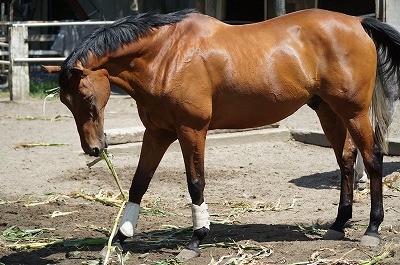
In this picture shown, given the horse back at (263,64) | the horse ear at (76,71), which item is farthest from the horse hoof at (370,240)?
the horse ear at (76,71)

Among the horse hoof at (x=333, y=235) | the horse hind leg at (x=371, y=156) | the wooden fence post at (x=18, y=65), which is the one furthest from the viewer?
the wooden fence post at (x=18, y=65)

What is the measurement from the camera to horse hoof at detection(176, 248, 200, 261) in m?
5.06

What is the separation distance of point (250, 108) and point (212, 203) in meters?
1.79

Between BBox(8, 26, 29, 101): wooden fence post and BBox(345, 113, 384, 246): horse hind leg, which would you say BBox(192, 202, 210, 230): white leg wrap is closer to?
BBox(345, 113, 384, 246): horse hind leg

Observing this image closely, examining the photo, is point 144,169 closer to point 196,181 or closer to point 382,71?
point 196,181

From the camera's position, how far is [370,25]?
574 cm

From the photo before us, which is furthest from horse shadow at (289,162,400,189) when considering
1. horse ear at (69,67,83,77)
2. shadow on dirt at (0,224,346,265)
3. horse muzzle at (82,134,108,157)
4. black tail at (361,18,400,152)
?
horse ear at (69,67,83,77)

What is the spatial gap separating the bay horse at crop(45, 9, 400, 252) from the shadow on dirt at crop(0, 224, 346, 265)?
236 mm

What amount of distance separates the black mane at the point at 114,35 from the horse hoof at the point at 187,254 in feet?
4.58

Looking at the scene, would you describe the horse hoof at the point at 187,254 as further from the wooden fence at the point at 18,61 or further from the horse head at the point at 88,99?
the wooden fence at the point at 18,61

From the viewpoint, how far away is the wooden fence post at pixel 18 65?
13.8 m

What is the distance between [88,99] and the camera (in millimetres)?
4957

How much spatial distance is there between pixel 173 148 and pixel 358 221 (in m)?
3.52

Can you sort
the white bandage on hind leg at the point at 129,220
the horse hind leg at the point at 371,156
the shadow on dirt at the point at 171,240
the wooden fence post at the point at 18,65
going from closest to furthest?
the shadow on dirt at the point at 171,240
the white bandage on hind leg at the point at 129,220
the horse hind leg at the point at 371,156
the wooden fence post at the point at 18,65
